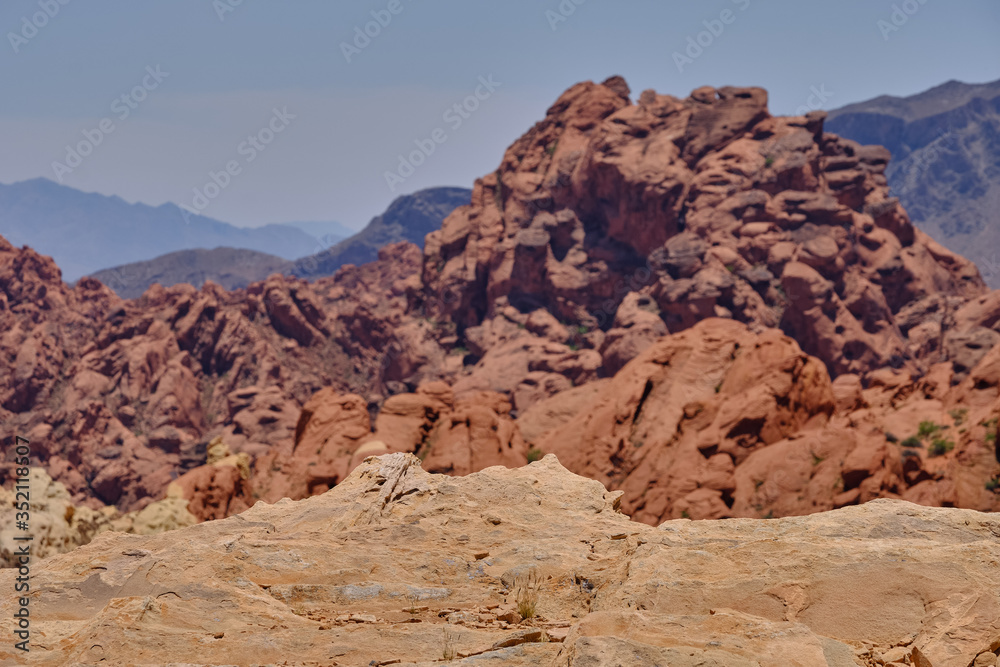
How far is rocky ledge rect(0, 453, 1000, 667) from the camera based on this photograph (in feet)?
17.3

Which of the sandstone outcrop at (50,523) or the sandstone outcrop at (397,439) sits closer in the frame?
the sandstone outcrop at (50,523)

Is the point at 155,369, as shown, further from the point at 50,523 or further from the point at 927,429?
the point at 927,429

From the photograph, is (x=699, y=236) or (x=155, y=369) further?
(x=155, y=369)

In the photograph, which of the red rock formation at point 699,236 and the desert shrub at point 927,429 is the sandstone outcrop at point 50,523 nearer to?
the desert shrub at point 927,429

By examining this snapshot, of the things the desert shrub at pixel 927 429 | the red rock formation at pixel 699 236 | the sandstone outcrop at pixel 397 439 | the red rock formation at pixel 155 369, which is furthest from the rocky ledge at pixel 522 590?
the red rock formation at pixel 155 369

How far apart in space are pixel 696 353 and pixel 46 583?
26.0m

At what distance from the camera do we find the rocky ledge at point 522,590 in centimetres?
527

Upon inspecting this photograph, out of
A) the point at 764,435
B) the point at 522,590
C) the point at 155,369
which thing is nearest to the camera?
the point at 522,590

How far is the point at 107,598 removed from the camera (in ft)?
22.4

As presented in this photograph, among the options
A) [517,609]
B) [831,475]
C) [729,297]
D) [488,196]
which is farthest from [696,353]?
[488,196]

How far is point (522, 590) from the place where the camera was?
6539 mm

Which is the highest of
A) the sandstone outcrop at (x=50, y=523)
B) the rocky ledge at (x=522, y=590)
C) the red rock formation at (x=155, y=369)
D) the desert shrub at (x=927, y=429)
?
the red rock formation at (x=155, y=369)

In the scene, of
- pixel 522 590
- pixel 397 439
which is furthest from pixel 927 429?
pixel 522 590

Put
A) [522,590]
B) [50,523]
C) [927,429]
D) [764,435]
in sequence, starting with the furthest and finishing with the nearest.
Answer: [927,429] → [764,435] → [50,523] → [522,590]
